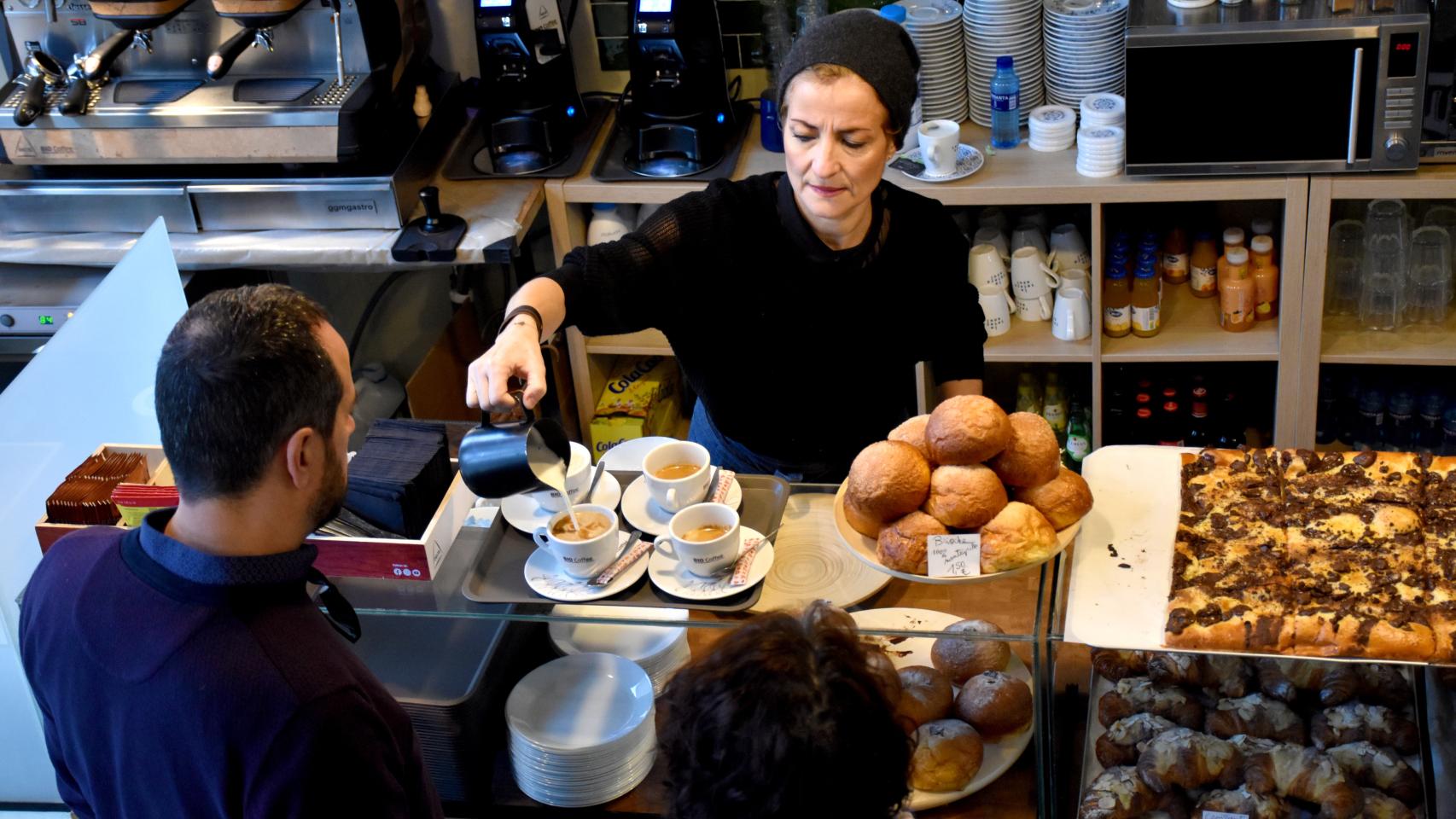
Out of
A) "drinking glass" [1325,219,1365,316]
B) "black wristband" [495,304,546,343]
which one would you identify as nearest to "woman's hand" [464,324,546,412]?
"black wristband" [495,304,546,343]

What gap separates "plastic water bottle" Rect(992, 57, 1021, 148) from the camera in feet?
11.3

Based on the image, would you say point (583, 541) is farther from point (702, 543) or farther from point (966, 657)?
point (966, 657)

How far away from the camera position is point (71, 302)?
349cm

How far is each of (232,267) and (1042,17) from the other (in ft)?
7.17

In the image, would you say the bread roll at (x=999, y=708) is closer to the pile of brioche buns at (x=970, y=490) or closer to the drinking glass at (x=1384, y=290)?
the pile of brioche buns at (x=970, y=490)

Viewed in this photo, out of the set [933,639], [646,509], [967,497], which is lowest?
[933,639]

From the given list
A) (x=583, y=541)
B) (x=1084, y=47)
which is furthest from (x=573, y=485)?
(x=1084, y=47)

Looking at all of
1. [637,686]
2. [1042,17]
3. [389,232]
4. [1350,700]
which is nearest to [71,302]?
[389,232]

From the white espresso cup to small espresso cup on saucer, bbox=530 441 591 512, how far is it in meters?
0.16

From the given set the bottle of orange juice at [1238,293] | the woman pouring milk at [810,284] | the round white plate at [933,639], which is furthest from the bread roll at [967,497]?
the bottle of orange juice at [1238,293]

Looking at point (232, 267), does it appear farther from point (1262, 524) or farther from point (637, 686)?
point (1262, 524)

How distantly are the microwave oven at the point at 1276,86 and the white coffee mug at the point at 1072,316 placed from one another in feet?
1.35

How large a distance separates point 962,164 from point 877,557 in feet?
6.08

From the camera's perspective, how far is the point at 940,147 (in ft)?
11.0
